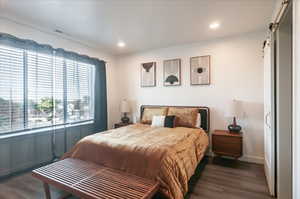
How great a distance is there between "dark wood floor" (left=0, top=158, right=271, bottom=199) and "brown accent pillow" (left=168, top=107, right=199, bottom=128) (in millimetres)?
895

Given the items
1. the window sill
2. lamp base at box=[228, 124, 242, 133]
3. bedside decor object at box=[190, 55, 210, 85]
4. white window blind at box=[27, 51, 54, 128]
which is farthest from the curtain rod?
the window sill

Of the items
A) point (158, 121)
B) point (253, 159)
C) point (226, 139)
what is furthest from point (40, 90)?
point (253, 159)

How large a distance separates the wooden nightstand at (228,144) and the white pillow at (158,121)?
105 centimetres

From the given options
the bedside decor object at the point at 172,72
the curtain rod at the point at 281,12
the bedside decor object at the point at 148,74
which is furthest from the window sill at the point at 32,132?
the curtain rod at the point at 281,12

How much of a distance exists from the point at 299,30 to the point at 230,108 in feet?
6.78

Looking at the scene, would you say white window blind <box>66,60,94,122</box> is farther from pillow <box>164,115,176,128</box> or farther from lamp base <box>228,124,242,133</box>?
lamp base <box>228,124,242,133</box>

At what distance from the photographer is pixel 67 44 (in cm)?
346

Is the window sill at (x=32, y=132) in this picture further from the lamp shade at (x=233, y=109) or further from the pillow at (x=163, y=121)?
the lamp shade at (x=233, y=109)

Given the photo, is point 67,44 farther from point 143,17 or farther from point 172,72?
point 172,72

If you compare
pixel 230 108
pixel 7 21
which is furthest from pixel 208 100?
pixel 7 21

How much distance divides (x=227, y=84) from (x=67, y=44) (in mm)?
3565

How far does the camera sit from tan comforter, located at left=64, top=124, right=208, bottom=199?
69.6 inches

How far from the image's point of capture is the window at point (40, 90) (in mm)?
2611

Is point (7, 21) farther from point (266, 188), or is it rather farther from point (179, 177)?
point (266, 188)
